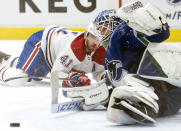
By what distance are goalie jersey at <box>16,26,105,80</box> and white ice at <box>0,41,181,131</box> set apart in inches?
8.9

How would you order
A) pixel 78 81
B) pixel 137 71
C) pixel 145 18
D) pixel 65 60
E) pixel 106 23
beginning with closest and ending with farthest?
pixel 145 18, pixel 137 71, pixel 106 23, pixel 78 81, pixel 65 60

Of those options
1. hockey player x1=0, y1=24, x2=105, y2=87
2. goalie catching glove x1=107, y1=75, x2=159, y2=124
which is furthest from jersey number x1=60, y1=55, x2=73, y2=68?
goalie catching glove x1=107, y1=75, x2=159, y2=124

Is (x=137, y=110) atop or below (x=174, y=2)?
below

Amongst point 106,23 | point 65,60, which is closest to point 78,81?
point 65,60

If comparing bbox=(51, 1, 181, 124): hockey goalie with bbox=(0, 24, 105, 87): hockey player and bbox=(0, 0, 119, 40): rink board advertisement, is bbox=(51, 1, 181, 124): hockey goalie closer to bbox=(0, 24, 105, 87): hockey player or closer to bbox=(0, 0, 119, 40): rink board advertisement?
bbox=(0, 24, 105, 87): hockey player

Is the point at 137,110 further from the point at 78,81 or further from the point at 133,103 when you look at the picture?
the point at 78,81

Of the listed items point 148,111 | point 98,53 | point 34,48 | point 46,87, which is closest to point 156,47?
point 148,111

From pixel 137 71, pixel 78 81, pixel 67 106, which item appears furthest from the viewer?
pixel 78 81

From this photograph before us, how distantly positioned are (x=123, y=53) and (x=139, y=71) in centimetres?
27

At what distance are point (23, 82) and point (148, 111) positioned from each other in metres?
1.45

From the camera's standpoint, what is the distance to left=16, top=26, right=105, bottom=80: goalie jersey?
280cm

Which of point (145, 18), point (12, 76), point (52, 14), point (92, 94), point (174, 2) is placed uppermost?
point (145, 18)

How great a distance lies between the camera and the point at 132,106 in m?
1.82

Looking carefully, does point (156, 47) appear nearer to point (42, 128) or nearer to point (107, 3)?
point (42, 128)
